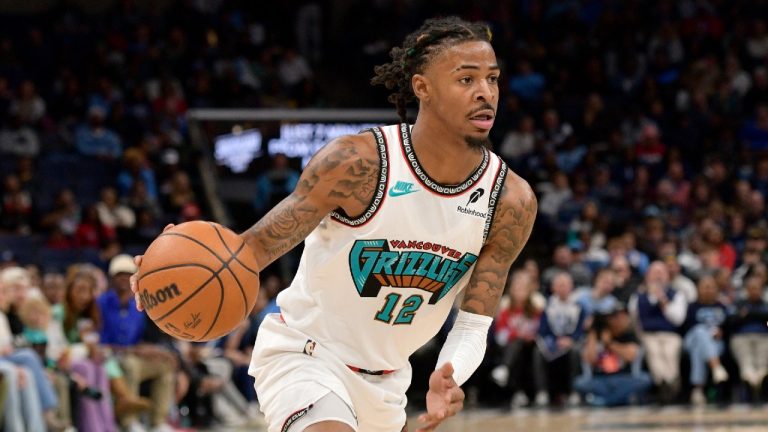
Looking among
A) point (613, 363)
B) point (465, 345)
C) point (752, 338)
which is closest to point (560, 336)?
point (613, 363)

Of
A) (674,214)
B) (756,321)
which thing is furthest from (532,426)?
(674,214)

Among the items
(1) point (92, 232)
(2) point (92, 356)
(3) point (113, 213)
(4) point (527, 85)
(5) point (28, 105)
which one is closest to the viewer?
(2) point (92, 356)

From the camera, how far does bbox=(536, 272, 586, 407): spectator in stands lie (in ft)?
46.8

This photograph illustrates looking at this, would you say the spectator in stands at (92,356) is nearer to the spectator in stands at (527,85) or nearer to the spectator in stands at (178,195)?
the spectator in stands at (178,195)

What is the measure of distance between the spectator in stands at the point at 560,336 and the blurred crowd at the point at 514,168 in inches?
0.9

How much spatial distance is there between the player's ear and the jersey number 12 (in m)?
0.80

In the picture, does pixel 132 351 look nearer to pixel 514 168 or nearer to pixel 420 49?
pixel 420 49

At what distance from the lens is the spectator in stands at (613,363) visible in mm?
13906

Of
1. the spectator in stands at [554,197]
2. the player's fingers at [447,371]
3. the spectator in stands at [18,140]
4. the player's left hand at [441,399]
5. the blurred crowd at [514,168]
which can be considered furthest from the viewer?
the spectator in stands at [554,197]

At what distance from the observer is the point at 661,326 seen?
14312mm

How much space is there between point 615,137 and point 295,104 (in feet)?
16.2

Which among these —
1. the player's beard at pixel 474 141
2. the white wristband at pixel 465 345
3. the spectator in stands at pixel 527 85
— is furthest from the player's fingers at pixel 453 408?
the spectator in stands at pixel 527 85

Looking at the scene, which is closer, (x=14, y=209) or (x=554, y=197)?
(x=14, y=209)

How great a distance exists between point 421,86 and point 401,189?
0.45 meters
